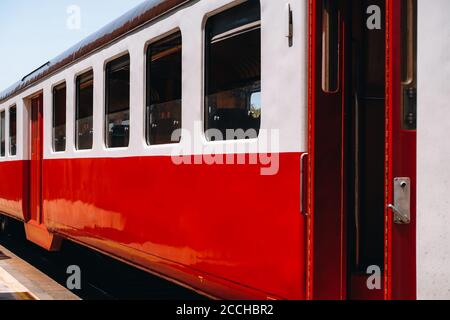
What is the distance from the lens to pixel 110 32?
627 cm

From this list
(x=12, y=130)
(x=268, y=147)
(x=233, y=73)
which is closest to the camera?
(x=268, y=147)

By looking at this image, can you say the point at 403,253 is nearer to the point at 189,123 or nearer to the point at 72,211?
the point at 189,123

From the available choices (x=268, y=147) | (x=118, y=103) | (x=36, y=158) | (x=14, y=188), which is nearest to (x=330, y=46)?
(x=268, y=147)

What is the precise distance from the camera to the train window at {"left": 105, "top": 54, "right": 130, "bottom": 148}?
228 inches

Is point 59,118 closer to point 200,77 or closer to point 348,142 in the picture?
point 200,77

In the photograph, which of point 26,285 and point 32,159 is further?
point 32,159

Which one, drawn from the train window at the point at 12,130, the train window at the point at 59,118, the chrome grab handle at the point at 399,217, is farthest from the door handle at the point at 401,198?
the train window at the point at 12,130

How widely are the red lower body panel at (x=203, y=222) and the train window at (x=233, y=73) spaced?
271 mm

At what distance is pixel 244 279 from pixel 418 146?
55.3 inches

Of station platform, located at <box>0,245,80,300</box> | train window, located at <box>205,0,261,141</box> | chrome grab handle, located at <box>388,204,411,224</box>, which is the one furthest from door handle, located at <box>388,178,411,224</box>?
station platform, located at <box>0,245,80,300</box>

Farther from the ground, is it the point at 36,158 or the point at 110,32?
the point at 110,32

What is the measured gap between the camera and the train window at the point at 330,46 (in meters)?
3.54

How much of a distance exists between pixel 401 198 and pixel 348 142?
2.14 ft

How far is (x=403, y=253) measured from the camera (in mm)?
3025
